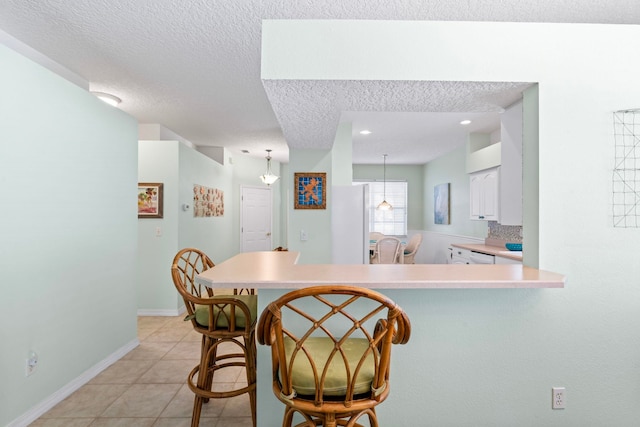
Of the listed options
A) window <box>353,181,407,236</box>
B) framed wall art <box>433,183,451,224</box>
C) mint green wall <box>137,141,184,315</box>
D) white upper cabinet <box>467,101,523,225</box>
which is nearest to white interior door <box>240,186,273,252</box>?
window <box>353,181,407,236</box>

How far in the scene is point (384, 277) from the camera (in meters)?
1.64

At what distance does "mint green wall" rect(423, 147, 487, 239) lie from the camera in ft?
18.8

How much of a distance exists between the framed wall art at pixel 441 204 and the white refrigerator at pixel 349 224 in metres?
3.13

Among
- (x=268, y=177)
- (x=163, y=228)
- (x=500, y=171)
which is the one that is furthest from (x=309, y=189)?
(x=268, y=177)

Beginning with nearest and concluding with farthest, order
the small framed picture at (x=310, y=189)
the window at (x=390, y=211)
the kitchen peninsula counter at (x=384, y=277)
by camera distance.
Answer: the kitchen peninsula counter at (x=384, y=277) < the small framed picture at (x=310, y=189) < the window at (x=390, y=211)

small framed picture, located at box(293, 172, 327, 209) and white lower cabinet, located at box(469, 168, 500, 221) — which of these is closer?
small framed picture, located at box(293, 172, 327, 209)

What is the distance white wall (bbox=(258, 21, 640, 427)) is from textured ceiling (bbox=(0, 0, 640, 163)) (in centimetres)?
21

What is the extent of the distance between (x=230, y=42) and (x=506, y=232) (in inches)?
165

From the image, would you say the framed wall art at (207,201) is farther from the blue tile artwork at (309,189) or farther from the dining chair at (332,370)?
the dining chair at (332,370)

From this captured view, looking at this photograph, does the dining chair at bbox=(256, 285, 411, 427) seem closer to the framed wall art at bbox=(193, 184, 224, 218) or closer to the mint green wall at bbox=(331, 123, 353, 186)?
the mint green wall at bbox=(331, 123, 353, 186)

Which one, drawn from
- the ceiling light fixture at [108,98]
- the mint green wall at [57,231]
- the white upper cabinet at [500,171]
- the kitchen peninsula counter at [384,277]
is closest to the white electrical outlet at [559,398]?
the kitchen peninsula counter at [384,277]

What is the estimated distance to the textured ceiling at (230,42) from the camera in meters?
1.96

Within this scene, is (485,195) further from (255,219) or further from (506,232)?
(255,219)

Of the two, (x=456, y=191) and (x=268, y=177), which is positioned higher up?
(x=268, y=177)
